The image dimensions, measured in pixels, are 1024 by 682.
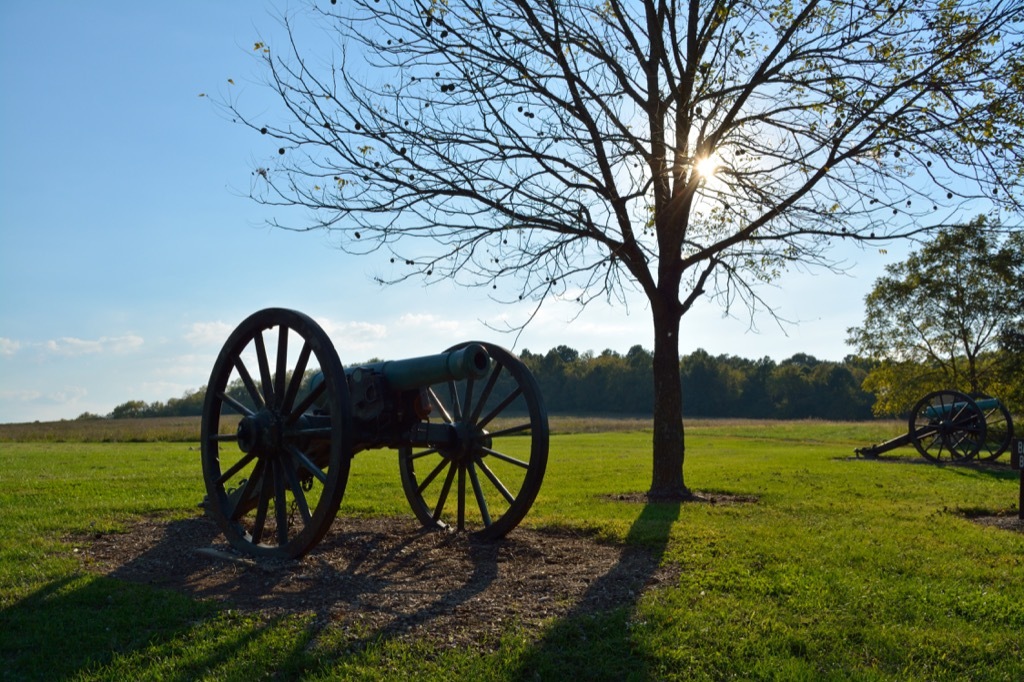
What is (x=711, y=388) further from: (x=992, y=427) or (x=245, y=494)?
(x=245, y=494)

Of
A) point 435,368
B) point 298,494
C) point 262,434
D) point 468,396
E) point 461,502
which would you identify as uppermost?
point 435,368

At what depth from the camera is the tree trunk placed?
12.2m

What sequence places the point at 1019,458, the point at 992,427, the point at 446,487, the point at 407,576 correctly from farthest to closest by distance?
the point at 992,427
the point at 1019,458
the point at 446,487
the point at 407,576

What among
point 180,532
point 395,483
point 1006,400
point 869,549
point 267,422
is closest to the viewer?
point 267,422

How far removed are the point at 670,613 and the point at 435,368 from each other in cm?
279

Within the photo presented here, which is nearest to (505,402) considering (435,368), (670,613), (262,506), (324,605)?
(435,368)

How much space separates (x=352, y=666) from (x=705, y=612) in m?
2.47

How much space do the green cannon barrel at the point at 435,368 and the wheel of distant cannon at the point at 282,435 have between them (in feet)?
1.97

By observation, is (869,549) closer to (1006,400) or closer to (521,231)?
(521,231)

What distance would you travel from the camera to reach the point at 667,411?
12.2m

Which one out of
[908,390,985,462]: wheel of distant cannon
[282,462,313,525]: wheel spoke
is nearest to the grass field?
[282,462,313,525]: wheel spoke

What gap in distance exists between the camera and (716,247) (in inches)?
483

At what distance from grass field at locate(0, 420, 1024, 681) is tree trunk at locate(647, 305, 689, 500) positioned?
105cm

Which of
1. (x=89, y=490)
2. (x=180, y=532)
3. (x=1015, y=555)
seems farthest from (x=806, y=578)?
(x=89, y=490)
